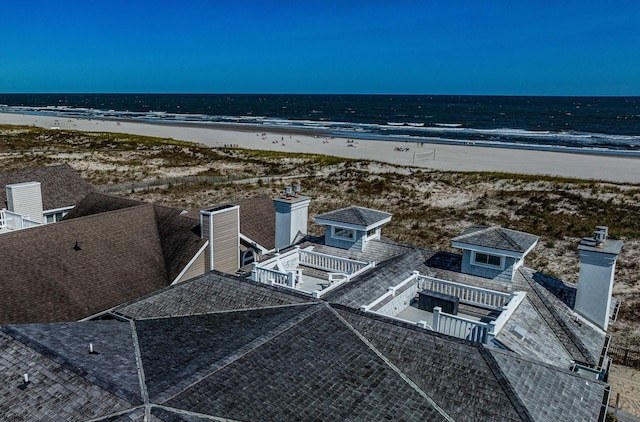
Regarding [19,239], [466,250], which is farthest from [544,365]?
[19,239]

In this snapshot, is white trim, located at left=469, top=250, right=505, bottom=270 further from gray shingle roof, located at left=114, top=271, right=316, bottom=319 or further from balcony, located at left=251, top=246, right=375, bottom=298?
gray shingle roof, located at left=114, top=271, right=316, bottom=319

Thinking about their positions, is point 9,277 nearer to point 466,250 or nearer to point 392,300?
point 392,300

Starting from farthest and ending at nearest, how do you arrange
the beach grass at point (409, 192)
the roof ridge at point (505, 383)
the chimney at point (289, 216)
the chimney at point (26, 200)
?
the beach grass at point (409, 192), the chimney at point (26, 200), the chimney at point (289, 216), the roof ridge at point (505, 383)

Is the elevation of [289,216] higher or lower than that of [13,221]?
higher

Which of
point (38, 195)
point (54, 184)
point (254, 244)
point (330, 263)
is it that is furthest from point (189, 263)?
point (54, 184)

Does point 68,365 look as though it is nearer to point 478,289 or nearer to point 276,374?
point 276,374

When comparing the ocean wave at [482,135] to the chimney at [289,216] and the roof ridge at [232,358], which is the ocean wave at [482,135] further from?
the roof ridge at [232,358]

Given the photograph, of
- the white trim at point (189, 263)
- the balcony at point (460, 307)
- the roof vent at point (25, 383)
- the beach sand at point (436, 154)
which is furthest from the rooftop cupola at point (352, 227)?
the beach sand at point (436, 154)

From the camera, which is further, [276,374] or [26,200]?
[26,200]
